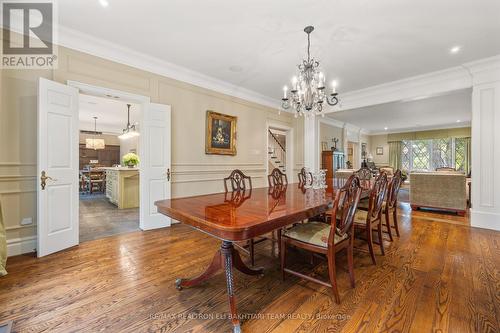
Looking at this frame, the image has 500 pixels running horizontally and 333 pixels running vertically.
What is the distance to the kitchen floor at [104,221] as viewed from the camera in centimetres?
324

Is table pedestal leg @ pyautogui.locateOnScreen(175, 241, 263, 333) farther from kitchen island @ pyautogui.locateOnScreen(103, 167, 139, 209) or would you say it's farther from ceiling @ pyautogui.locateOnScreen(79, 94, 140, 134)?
ceiling @ pyautogui.locateOnScreen(79, 94, 140, 134)

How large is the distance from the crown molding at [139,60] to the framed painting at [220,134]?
534mm

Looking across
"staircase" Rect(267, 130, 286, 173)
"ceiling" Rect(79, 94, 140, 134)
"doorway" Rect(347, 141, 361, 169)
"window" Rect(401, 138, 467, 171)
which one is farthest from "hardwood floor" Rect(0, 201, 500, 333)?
"window" Rect(401, 138, 467, 171)

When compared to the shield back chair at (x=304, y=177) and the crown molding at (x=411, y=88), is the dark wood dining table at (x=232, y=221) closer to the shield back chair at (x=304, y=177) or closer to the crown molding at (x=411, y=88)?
the shield back chair at (x=304, y=177)

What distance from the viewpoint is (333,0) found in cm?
216

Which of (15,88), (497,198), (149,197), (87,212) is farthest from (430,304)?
(87,212)

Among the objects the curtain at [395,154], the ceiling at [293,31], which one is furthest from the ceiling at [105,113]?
the curtain at [395,154]

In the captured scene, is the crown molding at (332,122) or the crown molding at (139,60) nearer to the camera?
the crown molding at (139,60)

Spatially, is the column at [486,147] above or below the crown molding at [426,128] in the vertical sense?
below

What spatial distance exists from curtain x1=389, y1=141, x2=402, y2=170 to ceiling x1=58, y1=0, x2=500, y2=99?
767cm

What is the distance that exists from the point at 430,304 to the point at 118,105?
23.5 ft

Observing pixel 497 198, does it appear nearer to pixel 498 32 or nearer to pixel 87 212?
pixel 498 32

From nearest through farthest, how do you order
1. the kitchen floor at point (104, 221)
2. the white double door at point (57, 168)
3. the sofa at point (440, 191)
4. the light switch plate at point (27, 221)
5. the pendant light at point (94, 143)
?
the white double door at point (57, 168) → the light switch plate at point (27, 221) → the kitchen floor at point (104, 221) → the sofa at point (440, 191) → the pendant light at point (94, 143)

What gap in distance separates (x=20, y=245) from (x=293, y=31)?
3.99 meters
